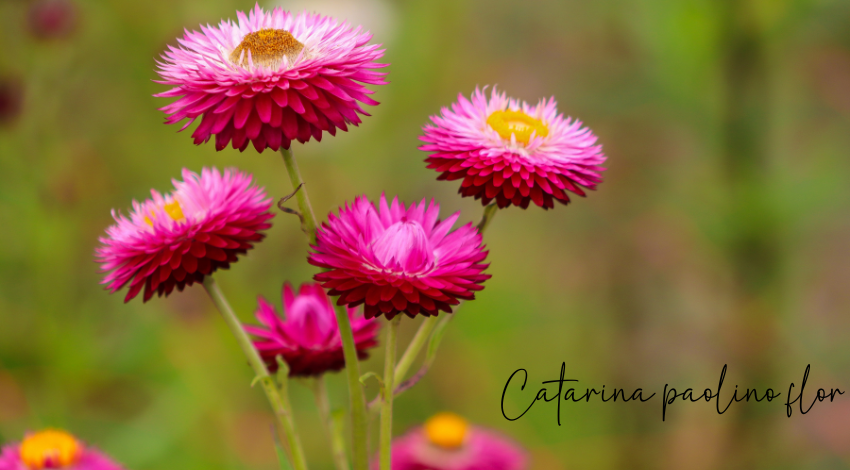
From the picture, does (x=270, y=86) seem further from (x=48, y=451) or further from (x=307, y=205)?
(x=48, y=451)

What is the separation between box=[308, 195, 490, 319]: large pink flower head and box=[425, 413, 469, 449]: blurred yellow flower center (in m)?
0.50

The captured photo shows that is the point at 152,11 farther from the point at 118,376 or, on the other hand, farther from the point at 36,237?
the point at 118,376

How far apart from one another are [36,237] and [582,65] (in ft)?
5.26

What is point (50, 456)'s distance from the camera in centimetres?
75

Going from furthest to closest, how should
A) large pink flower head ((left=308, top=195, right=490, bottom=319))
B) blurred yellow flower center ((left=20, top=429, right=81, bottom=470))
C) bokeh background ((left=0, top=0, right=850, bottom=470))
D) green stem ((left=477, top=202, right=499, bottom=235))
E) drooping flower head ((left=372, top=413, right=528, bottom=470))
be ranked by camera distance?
A: 1. bokeh background ((left=0, top=0, right=850, bottom=470))
2. drooping flower head ((left=372, top=413, right=528, bottom=470))
3. blurred yellow flower center ((left=20, top=429, right=81, bottom=470))
4. green stem ((left=477, top=202, right=499, bottom=235))
5. large pink flower head ((left=308, top=195, right=490, bottom=319))

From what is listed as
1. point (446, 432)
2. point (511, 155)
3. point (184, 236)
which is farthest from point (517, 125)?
point (446, 432)

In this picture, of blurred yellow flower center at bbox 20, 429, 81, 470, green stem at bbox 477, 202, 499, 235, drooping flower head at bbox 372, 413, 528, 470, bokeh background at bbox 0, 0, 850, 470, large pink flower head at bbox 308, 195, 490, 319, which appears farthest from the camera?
bokeh background at bbox 0, 0, 850, 470

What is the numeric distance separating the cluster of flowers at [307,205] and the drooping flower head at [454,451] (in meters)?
0.36

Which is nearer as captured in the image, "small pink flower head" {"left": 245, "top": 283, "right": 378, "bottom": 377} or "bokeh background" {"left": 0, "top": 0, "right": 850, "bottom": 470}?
"small pink flower head" {"left": 245, "top": 283, "right": 378, "bottom": 377}

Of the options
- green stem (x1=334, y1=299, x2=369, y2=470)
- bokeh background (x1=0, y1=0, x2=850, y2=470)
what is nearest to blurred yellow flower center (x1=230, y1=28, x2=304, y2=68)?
green stem (x1=334, y1=299, x2=369, y2=470)

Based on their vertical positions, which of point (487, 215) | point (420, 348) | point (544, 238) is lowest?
point (420, 348)

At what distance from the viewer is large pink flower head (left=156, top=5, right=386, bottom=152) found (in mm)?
513

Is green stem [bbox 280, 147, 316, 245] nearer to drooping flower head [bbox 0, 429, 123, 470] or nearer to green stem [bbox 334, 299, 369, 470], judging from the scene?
green stem [bbox 334, 299, 369, 470]

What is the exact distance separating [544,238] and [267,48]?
207 cm
